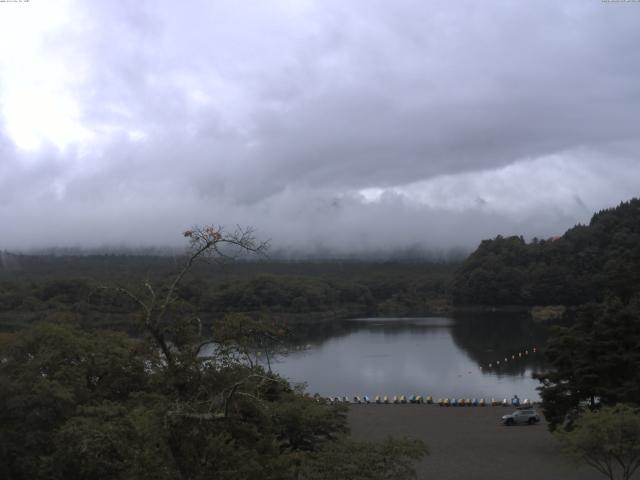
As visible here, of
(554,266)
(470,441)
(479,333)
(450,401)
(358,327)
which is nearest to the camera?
(470,441)

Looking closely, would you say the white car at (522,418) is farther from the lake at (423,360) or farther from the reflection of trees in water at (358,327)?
the reflection of trees in water at (358,327)

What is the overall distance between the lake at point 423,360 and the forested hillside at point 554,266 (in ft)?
58.6

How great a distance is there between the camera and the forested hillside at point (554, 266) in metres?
92.2

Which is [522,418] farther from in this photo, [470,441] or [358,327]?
[358,327]

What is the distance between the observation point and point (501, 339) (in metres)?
60.3

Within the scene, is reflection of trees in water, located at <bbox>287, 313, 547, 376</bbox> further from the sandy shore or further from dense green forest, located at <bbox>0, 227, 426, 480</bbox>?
dense green forest, located at <bbox>0, 227, 426, 480</bbox>

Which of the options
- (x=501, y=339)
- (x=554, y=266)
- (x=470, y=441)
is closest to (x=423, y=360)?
(x=501, y=339)

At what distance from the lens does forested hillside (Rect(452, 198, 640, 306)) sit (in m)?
92.2

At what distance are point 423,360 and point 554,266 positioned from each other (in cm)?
5346

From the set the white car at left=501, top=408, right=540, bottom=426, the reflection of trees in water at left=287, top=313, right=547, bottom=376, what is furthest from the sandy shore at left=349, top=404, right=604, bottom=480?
the reflection of trees in water at left=287, top=313, right=547, bottom=376

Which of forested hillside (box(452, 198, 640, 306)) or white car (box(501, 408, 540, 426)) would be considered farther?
forested hillside (box(452, 198, 640, 306))

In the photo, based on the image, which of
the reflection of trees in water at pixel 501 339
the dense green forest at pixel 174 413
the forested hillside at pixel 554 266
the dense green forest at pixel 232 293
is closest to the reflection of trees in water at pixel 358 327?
the reflection of trees in water at pixel 501 339

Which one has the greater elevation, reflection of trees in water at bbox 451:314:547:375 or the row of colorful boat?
the row of colorful boat

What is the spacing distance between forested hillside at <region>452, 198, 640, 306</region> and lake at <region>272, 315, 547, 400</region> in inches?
703
